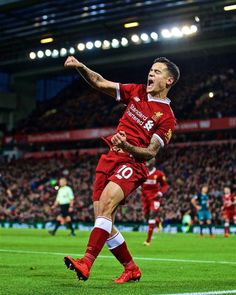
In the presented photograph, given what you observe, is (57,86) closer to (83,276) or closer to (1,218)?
(1,218)

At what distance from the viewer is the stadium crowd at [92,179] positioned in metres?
31.2

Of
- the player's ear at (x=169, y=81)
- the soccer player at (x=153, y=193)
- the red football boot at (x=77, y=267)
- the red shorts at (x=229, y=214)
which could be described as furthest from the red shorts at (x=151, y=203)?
the red football boot at (x=77, y=267)

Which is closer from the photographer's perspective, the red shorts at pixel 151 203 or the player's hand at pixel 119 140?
the player's hand at pixel 119 140

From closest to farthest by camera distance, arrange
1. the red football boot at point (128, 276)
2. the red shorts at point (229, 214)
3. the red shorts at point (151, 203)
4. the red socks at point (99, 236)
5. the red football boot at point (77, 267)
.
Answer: the red football boot at point (77, 267) → the red socks at point (99, 236) → the red football boot at point (128, 276) → the red shorts at point (151, 203) → the red shorts at point (229, 214)

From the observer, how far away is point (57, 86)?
50.4 meters

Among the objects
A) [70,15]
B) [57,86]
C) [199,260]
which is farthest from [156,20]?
→ [199,260]

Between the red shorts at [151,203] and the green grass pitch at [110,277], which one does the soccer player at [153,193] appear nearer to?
the red shorts at [151,203]

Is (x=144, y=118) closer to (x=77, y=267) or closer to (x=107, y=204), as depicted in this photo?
(x=107, y=204)

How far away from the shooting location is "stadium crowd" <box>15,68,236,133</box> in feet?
121

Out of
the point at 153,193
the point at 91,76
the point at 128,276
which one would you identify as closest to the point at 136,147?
the point at 91,76

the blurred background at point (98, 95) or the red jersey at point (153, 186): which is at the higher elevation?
the blurred background at point (98, 95)

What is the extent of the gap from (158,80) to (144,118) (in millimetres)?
484

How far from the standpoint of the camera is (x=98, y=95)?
45469mm

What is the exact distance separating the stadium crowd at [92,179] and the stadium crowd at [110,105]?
2.33 metres
